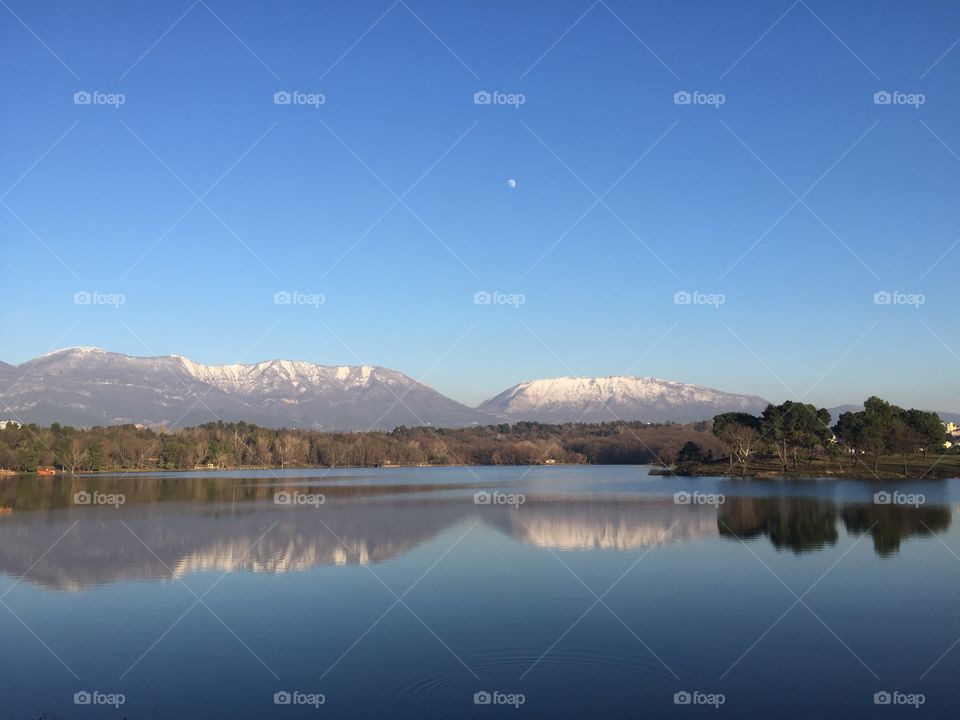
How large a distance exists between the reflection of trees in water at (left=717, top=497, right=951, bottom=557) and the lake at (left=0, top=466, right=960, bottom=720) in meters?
0.32

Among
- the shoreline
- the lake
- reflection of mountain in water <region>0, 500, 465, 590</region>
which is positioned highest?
the shoreline

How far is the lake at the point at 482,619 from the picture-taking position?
51.0ft

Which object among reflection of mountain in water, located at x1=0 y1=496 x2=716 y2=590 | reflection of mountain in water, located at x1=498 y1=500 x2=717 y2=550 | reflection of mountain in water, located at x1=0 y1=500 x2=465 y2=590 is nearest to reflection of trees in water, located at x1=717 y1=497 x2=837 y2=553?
reflection of mountain in water, located at x1=498 y1=500 x2=717 y2=550

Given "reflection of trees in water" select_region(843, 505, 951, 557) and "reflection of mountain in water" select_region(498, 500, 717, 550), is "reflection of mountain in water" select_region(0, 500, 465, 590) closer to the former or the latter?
"reflection of mountain in water" select_region(498, 500, 717, 550)

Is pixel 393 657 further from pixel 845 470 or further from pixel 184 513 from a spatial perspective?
pixel 845 470

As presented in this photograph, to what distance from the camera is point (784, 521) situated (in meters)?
44.8

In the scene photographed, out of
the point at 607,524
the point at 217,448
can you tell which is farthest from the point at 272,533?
the point at 217,448

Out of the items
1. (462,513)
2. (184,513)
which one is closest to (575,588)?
(462,513)

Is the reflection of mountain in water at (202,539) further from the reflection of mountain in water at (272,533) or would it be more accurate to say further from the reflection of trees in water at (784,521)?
the reflection of trees in water at (784,521)

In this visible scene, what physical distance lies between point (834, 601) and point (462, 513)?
30.8 metres

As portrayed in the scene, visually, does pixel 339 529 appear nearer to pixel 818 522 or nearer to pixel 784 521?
pixel 784 521

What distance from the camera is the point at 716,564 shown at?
30594 mm

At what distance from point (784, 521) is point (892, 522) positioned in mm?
5833

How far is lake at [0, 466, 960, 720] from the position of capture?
15.6 m
